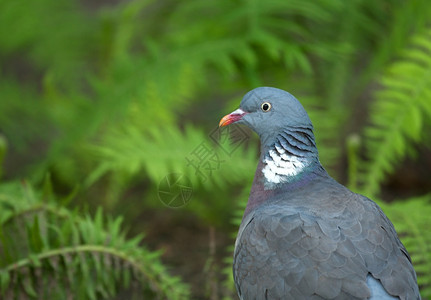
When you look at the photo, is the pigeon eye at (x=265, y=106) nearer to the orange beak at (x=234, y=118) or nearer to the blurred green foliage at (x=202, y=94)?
the orange beak at (x=234, y=118)

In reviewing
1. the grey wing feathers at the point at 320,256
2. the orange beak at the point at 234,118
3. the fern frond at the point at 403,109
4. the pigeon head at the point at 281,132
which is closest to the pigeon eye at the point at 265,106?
the pigeon head at the point at 281,132

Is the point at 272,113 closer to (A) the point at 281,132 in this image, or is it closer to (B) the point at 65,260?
(A) the point at 281,132

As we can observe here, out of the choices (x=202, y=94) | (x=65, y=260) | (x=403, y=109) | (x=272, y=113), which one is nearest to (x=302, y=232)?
(x=272, y=113)

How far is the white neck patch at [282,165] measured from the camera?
241 centimetres

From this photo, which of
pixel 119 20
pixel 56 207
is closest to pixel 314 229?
A: pixel 56 207

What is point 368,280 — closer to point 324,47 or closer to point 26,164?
point 324,47

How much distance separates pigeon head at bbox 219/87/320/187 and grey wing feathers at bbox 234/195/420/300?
205mm

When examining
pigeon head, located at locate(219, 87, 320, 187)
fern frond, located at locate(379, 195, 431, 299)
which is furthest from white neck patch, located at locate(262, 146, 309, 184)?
fern frond, located at locate(379, 195, 431, 299)

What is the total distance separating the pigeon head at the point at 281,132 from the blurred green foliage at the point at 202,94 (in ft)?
1.28

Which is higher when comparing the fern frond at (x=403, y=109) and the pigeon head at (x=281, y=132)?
the pigeon head at (x=281, y=132)

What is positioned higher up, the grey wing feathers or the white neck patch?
the white neck patch

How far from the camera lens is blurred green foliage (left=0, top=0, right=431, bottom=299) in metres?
3.49

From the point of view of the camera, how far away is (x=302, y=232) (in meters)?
2.13

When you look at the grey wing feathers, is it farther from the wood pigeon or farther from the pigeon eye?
the pigeon eye
